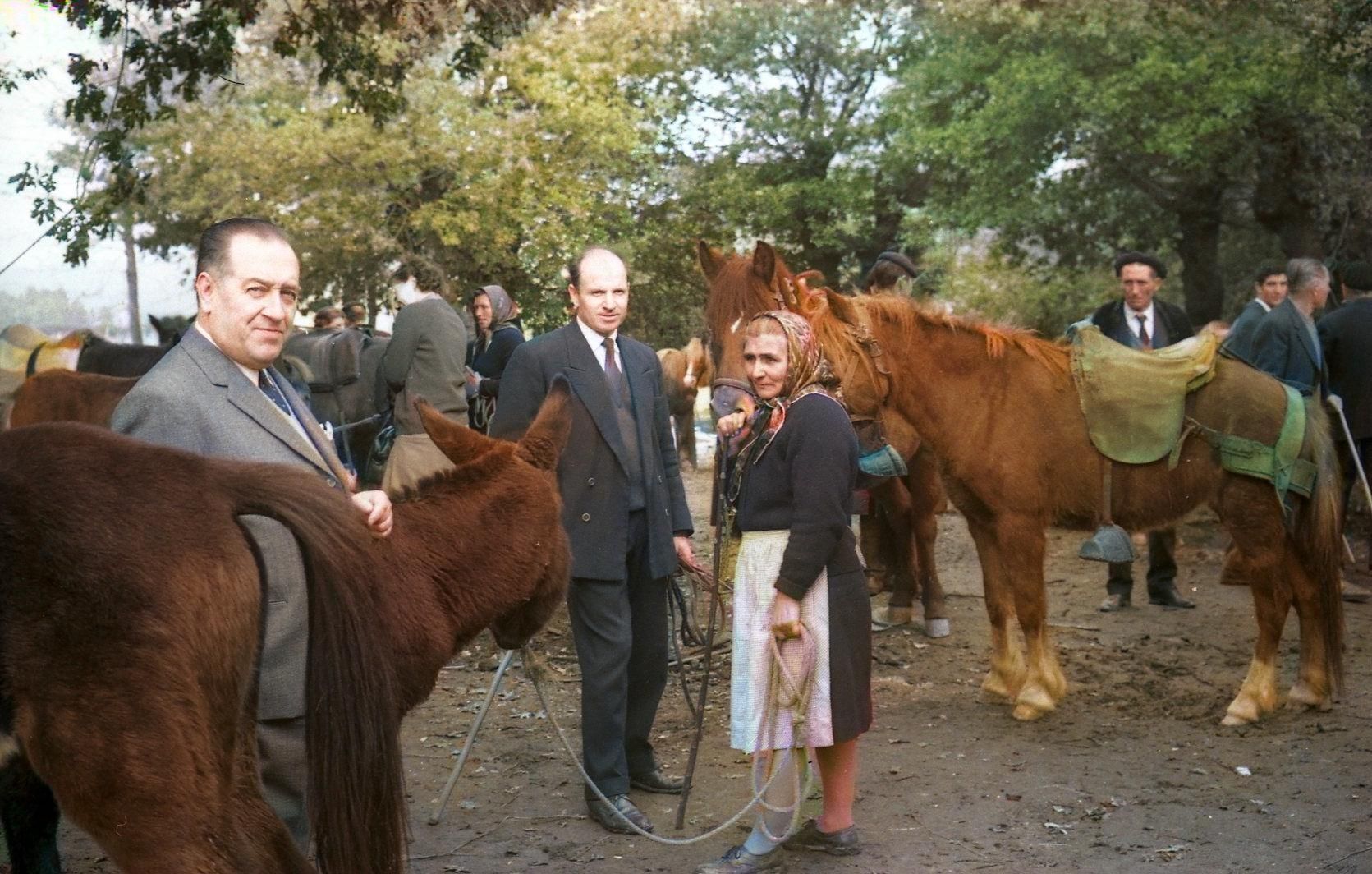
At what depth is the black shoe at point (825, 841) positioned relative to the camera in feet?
16.3

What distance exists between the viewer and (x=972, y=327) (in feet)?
23.1

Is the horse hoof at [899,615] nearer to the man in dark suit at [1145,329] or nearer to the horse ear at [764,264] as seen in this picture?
the man in dark suit at [1145,329]

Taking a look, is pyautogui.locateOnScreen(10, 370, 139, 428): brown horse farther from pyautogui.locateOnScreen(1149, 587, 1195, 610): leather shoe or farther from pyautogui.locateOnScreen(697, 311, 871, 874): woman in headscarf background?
pyautogui.locateOnScreen(1149, 587, 1195, 610): leather shoe

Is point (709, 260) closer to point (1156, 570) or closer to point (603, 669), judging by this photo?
point (603, 669)

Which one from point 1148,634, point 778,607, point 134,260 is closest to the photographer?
point 778,607

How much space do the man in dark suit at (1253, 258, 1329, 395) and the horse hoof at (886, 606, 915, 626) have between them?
292 cm

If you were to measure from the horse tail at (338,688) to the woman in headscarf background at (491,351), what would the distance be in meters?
6.71

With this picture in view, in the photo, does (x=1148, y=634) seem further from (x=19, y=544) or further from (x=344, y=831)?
(x=19, y=544)

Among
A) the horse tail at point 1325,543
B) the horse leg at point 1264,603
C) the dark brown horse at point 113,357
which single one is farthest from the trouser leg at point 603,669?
the dark brown horse at point 113,357

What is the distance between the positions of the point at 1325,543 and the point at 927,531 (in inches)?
103

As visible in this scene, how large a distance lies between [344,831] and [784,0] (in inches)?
1045

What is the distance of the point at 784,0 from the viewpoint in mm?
27016

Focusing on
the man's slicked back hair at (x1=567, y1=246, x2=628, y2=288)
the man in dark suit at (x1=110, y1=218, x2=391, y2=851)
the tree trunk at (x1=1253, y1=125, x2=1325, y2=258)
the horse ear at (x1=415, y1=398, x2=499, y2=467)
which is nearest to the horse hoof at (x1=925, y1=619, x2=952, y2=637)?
the man's slicked back hair at (x1=567, y1=246, x2=628, y2=288)

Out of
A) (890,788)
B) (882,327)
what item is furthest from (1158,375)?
(890,788)
